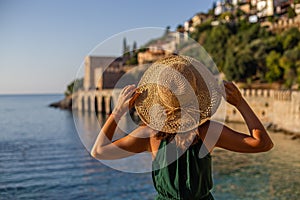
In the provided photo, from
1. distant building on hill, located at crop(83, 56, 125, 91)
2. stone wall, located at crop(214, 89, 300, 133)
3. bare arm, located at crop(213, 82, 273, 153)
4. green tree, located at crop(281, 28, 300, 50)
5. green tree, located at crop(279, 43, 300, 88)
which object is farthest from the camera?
green tree, located at crop(281, 28, 300, 50)

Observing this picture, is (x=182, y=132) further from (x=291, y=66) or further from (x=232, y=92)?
(x=291, y=66)

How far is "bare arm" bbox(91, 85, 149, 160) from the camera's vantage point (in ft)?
5.40

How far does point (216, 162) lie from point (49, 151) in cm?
850

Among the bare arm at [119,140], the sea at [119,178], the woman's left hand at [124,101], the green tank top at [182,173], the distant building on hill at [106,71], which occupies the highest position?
the distant building on hill at [106,71]

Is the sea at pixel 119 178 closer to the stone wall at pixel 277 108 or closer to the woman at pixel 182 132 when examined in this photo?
the stone wall at pixel 277 108

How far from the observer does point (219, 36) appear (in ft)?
147

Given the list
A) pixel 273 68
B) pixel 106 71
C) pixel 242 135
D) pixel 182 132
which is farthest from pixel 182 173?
pixel 273 68

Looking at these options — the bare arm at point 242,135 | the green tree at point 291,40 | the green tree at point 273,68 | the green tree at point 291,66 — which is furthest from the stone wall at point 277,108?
the bare arm at point 242,135

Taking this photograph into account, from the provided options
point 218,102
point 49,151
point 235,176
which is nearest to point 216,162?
point 235,176

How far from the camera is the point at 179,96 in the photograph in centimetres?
165

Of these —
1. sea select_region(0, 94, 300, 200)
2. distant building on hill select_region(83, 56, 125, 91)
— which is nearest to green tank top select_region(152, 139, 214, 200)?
distant building on hill select_region(83, 56, 125, 91)

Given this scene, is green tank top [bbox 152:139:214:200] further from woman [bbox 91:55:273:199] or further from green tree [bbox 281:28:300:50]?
green tree [bbox 281:28:300:50]

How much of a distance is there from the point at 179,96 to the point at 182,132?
0.16 m

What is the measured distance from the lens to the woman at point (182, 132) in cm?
164
